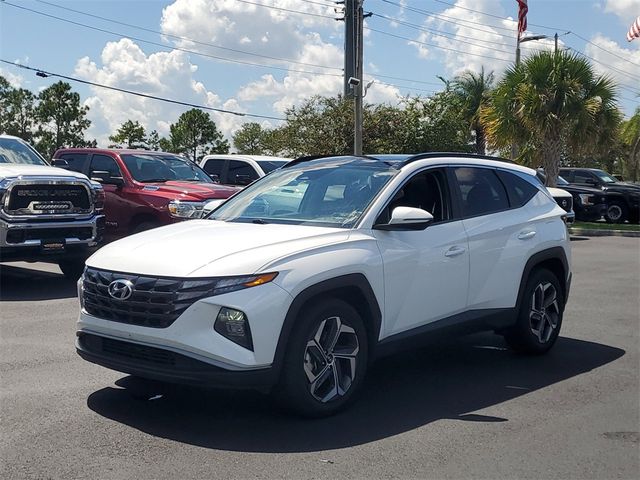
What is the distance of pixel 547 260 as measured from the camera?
286 inches

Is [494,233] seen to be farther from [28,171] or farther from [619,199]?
[619,199]

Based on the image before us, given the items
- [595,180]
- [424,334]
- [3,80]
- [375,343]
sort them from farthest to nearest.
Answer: [3,80], [595,180], [424,334], [375,343]

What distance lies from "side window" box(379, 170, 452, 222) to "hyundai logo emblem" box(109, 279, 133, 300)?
217cm

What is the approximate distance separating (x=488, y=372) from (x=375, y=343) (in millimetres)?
1522

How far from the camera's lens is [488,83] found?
146ft

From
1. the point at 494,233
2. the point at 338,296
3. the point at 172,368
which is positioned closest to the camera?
the point at 172,368

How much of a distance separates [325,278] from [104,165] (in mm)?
9875

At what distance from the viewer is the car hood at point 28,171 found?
33.7 ft

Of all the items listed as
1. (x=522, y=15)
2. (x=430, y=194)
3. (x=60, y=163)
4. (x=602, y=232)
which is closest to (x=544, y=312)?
(x=430, y=194)

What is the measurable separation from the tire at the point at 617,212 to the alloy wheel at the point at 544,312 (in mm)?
20276

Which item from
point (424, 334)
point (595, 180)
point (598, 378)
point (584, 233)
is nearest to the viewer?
point (424, 334)

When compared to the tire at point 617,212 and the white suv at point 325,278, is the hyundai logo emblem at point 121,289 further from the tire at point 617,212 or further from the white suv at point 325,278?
the tire at point 617,212

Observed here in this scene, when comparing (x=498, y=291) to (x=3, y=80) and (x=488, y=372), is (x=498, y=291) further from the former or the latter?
(x=3, y=80)

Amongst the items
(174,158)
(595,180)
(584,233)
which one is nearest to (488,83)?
(595,180)
